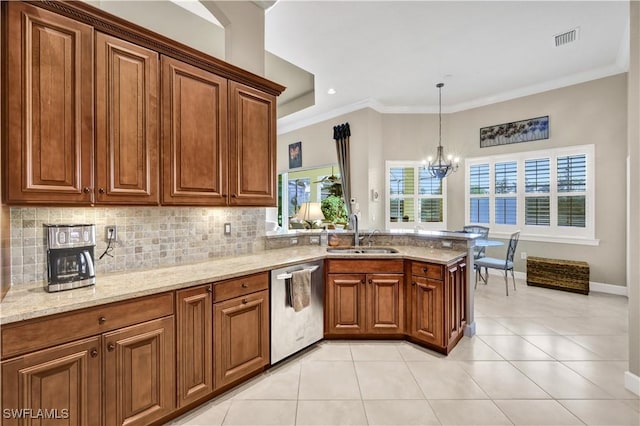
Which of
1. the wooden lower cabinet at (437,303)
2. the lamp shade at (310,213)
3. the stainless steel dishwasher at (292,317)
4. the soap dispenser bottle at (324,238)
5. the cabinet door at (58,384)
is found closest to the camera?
the cabinet door at (58,384)

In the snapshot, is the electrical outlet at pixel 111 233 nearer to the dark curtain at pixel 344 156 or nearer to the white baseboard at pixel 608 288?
the dark curtain at pixel 344 156

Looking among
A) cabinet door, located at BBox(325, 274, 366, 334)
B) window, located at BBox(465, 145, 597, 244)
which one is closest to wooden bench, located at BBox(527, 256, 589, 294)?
window, located at BBox(465, 145, 597, 244)

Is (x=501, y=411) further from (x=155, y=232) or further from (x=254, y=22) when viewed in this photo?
(x=254, y=22)

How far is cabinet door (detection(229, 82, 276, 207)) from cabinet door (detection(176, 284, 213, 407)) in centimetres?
91

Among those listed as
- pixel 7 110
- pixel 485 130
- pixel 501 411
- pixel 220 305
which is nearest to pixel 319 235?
pixel 220 305

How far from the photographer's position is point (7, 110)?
1.45 m

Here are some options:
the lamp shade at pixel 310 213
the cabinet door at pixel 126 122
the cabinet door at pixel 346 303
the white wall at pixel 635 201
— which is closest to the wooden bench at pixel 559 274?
the white wall at pixel 635 201

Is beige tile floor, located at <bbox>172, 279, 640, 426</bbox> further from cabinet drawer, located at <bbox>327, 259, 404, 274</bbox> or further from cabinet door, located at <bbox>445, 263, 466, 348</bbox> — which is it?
cabinet drawer, located at <bbox>327, 259, 404, 274</bbox>

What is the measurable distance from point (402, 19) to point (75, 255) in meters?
3.96

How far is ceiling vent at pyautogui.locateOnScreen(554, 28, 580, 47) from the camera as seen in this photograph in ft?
11.6

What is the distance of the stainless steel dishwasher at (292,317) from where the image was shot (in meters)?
2.38

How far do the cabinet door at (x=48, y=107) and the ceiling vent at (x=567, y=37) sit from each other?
512cm

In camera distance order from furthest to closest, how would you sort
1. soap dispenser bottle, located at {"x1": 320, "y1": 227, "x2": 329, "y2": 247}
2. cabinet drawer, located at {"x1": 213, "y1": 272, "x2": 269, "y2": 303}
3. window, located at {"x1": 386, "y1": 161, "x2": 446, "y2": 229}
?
window, located at {"x1": 386, "y1": 161, "x2": 446, "y2": 229}, soap dispenser bottle, located at {"x1": 320, "y1": 227, "x2": 329, "y2": 247}, cabinet drawer, located at {"x1": 213, "y1": 272, "x2": 269, "y2": 303}

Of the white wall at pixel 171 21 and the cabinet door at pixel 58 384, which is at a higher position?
the white wall at pixel 171 21
